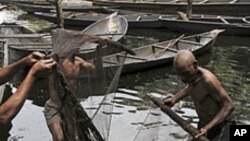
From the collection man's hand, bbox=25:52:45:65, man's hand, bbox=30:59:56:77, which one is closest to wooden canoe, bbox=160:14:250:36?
man's hand, bbox=25:52:45:65

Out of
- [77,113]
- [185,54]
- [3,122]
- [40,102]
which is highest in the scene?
[185,54]

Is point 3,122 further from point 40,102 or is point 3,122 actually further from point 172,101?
point 40,102

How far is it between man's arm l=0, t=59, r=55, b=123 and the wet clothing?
7.57 ft

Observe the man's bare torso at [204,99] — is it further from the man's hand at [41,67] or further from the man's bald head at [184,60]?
the man's hand at [41,67]

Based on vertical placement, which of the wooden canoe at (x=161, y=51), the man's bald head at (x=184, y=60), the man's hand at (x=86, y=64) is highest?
the man's bald head at (x=184, y=60)

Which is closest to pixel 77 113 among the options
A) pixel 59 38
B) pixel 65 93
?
pixel 65 93

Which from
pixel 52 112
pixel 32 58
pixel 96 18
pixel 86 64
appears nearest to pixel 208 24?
pixel 96 18

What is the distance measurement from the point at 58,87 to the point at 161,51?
889 centimetres

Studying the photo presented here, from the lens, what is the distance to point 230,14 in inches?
818

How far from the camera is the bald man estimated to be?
520 cm

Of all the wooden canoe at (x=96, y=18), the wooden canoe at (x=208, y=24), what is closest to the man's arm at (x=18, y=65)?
the wooden canoe at (x=208, y=24)

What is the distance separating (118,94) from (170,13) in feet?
34.4

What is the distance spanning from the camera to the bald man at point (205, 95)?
520cm

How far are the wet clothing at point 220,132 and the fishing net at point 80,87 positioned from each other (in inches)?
55.8
